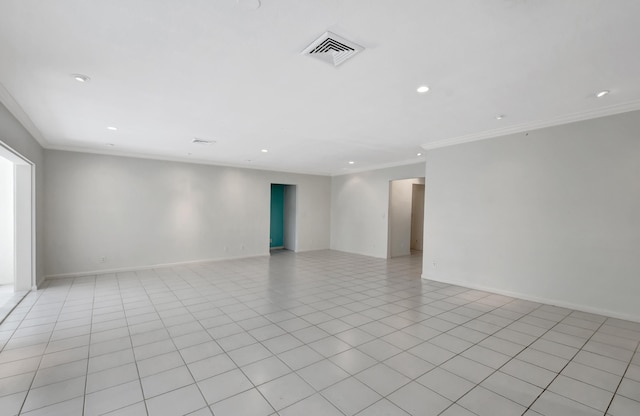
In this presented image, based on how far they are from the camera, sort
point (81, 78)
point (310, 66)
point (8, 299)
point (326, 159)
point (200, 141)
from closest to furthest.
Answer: point (310, 66) < point (81, 78) < point (8, 299) < point (200, 141) < point (326, 159)

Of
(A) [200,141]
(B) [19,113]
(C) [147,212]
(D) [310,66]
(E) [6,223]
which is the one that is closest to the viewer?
(D) [310,66]

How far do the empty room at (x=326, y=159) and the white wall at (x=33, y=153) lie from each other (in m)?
0.07

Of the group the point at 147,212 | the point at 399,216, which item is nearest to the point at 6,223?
the point at 147,212

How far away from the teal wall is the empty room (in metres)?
2.93

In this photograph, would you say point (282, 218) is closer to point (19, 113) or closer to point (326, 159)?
point (326, 159)

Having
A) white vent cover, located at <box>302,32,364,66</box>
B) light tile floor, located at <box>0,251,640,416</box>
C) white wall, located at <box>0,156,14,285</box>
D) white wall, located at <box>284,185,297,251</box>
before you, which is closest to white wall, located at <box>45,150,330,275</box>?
white wall, located at <box>0,156,14,285</box>

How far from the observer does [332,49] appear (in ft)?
7.19

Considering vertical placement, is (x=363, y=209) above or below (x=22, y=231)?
above

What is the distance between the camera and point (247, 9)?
172 centimetres

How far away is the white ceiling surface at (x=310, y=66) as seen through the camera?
5.82ft

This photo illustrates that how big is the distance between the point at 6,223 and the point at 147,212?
7.23 ft

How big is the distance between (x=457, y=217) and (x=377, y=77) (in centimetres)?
348

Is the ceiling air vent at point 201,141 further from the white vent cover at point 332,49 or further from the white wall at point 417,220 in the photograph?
the white wall at point 417,220

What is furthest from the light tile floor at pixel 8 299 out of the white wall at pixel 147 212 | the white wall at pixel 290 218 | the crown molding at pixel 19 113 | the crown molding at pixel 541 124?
the crown molding at pixel 541 124
